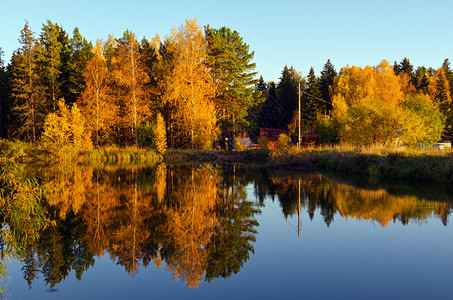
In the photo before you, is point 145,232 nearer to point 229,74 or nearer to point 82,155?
point 82,155

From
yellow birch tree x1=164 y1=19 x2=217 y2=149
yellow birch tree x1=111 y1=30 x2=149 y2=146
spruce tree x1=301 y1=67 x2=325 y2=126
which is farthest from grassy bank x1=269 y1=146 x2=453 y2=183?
spruce tree x1=301 y1=67 x2=325 y2=126

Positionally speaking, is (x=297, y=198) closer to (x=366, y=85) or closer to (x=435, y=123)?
(x=435, y=123)

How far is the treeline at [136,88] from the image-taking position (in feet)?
129

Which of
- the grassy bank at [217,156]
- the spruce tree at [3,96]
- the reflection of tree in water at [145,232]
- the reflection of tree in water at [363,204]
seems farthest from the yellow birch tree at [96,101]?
the reflection of tree in water at [363,204]

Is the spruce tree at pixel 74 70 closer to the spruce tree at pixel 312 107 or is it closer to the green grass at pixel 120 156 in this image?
the green grass at pixel 120 156

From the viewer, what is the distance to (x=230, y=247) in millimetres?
8469

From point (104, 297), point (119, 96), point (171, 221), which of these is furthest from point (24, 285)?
point (119, 96)

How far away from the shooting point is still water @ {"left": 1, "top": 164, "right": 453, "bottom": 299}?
6355 mm

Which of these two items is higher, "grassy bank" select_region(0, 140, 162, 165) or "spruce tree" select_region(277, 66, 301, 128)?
"spruce tree" select_region(277, 66, 301, 128)

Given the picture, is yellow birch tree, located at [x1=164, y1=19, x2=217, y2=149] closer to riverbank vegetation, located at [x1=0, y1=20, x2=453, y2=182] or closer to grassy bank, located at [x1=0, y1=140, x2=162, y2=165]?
riverbank vegetation, located at [x1=0, y1=20, x2=453, y2=182]

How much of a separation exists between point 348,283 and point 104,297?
448 cm

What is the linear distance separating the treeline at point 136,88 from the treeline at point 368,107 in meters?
12.9

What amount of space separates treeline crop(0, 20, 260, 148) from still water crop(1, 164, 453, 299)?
2473cm

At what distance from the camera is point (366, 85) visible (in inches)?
2109
